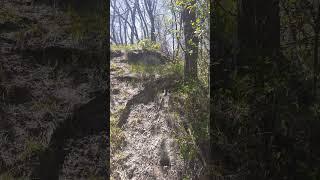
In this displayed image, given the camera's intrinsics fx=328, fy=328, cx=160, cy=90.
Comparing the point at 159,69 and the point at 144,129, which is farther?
the point at 159,69

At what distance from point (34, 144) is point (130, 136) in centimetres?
359

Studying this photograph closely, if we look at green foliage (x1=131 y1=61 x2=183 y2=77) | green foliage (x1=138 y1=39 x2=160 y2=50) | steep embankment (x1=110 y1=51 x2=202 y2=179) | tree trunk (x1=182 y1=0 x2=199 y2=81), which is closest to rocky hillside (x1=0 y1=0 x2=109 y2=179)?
steep embankment (x1=110 y1=51 x2=202 y2=179)

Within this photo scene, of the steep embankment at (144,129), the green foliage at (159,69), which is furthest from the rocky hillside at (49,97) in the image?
the green foliage at (159,69)

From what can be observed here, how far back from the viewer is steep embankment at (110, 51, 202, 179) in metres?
4.91

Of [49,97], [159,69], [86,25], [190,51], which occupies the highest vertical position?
[190,51]

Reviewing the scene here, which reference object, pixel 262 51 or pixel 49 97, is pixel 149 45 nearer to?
pixel 262 51

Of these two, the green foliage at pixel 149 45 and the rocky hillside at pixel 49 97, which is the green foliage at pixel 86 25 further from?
the green foliage at pixel 149 45

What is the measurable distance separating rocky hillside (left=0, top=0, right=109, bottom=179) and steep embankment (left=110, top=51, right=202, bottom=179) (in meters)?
2.85

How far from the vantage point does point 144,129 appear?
5500 millimetres

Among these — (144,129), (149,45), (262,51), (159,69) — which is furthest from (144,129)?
(262,51)

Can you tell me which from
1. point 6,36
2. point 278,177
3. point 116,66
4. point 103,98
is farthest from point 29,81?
point 116,66

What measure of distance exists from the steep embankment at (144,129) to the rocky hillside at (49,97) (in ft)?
9.34

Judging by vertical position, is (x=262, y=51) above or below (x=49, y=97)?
above

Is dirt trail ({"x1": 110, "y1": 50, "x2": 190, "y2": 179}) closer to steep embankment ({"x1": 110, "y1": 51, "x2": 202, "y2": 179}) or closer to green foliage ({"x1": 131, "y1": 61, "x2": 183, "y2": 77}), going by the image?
steep embankment ({"x1": 110, "y1": 51, "x2": 202, "y2": 179})
